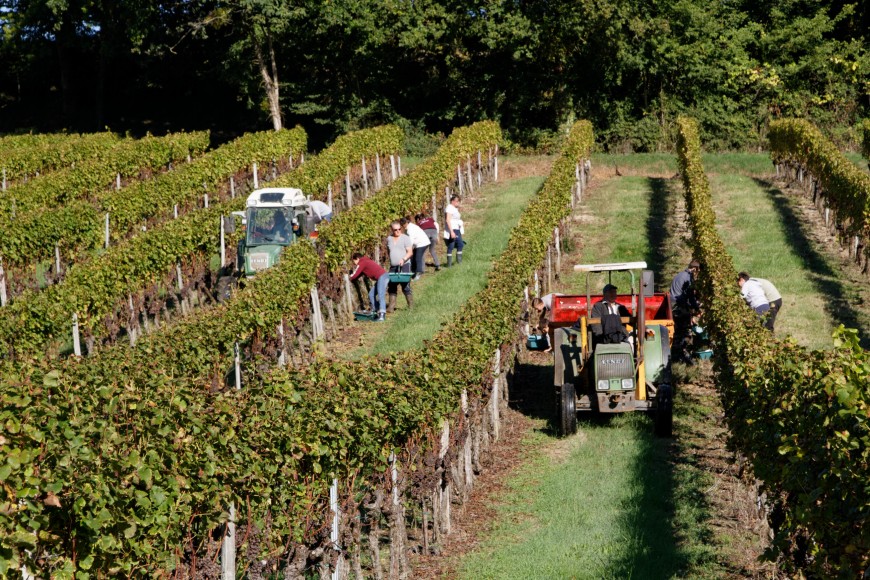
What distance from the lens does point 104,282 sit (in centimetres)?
2069

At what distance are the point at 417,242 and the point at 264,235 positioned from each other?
330 cm

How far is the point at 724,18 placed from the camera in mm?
49875

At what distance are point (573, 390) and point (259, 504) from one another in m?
6.76

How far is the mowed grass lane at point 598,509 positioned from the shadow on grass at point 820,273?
6.02 meters

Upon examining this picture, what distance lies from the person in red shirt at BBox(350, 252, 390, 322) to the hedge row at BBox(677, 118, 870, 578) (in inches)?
362

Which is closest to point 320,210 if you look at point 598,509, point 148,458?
point 598,509

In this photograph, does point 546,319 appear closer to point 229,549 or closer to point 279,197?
point 279,197

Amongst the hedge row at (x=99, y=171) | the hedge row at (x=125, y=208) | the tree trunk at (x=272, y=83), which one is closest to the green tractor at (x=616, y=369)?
the hedge row at (x=125, y=208)

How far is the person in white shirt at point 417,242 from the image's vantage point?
24781 millimetres

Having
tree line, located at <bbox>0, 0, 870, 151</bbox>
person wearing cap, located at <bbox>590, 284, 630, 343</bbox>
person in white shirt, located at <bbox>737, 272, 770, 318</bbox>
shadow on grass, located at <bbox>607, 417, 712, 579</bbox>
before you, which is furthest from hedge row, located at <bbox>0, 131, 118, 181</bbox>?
shadow on grass, located at <bbox>607, 417, 712, 579</bbox>

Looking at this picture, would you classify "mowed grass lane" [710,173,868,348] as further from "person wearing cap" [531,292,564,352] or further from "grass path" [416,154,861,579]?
"person wearing cap" [531,292,564,352]

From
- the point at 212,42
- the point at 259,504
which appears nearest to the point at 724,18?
the point at 212,42

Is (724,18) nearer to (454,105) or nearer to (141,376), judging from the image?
(454,105)

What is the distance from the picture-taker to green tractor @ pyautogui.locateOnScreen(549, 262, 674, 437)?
15.3 meters
